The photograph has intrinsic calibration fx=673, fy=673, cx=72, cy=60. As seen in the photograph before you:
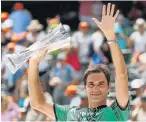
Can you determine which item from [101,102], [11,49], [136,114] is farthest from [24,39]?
[101,102]

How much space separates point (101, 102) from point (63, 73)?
19.8 ft

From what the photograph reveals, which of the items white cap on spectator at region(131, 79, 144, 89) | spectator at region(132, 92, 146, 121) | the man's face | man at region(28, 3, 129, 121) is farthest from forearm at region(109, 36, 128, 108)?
white cap on spectator at region(131, 79, 144, 89)

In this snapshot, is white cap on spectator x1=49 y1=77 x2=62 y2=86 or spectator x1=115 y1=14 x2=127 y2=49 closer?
white cap on spectator x1=49 y1=77 x2=62 y2=86

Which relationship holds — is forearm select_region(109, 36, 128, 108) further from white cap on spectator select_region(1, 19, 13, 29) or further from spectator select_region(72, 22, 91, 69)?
white cap on spectator select_region(1, 19, 13, 29)

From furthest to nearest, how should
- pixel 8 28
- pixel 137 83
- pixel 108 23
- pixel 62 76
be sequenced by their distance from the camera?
pixel 8 28 < pixel 62 76 < pixel 137 83 < pixel 108 23

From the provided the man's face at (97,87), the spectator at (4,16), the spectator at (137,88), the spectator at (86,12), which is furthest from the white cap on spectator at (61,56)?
the man's face at (97,87)

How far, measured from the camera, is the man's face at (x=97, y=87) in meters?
3.38

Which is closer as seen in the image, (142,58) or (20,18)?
(142,58)

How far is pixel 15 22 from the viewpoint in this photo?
433 inches

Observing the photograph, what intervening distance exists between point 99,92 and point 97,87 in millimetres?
27

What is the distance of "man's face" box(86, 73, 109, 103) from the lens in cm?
338

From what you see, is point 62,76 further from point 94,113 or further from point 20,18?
point 94,113

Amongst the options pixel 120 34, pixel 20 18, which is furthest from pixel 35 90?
pixel 20 18

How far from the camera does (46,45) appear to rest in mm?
3504
